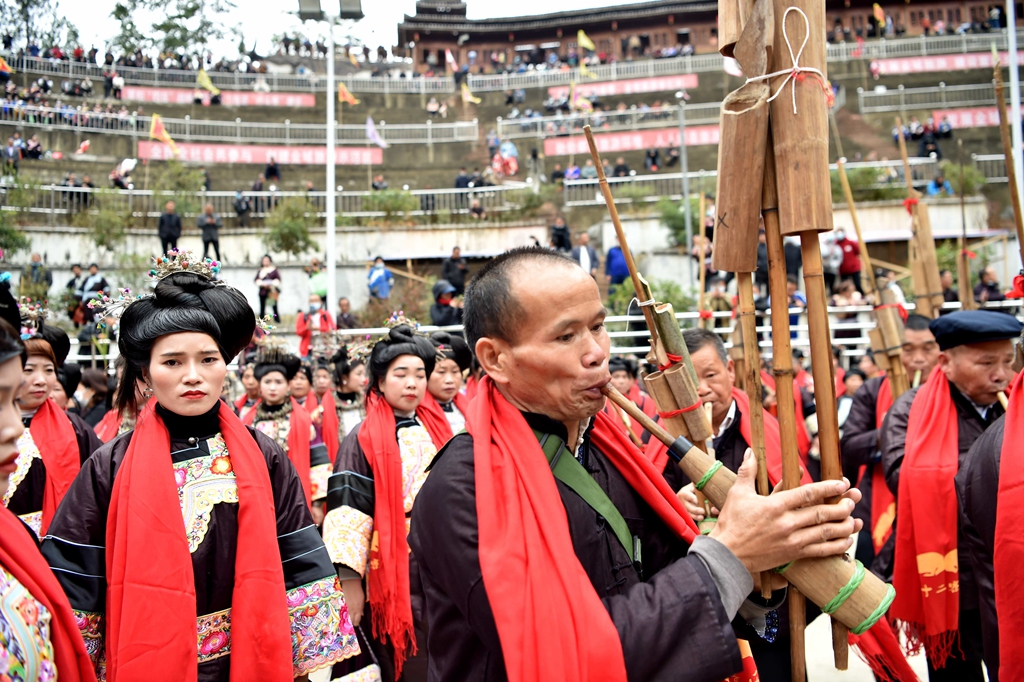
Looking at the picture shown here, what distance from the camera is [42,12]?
3541 cm

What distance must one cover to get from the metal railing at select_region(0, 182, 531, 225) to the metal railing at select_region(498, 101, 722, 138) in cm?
488

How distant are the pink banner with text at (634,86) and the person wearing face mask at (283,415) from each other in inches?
1046

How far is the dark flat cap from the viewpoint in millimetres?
3625

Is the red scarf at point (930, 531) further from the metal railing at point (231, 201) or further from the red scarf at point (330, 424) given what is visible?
the metal railing at point (231, 201)

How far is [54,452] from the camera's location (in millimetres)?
4176

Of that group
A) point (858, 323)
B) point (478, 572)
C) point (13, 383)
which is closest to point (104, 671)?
point (13, 383)

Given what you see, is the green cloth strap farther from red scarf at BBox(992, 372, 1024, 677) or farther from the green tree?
the green tree

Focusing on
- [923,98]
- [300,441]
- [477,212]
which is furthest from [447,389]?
[923,98]

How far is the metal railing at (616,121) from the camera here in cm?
2723

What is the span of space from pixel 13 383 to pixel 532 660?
4.15 feet

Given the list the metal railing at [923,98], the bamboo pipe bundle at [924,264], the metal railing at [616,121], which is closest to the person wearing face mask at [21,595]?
the bamboo pipe bundle at [924,264]

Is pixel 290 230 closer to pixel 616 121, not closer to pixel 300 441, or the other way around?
pixel 616 121

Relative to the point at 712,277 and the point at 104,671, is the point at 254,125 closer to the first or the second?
the point at 712,277

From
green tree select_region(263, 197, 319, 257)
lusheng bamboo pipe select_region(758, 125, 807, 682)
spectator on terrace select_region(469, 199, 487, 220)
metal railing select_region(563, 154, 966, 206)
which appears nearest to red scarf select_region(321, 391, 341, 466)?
lusheng bamboo pipe select_region(758, 125, 807, 682)
